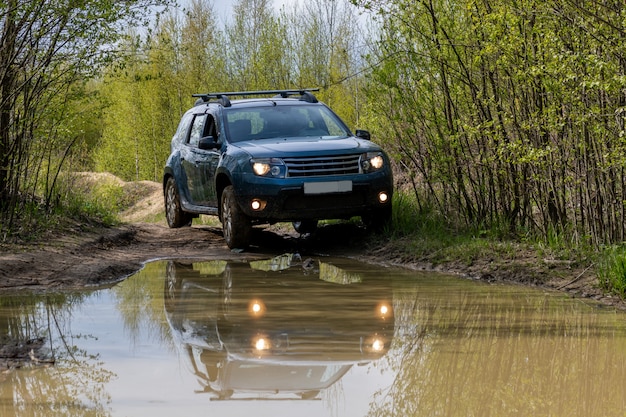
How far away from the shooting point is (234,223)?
11312 millimetres

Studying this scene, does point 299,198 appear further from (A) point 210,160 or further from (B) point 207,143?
(A) point 210,160

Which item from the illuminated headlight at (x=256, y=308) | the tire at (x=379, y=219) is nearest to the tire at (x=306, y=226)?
the tire at (x=379, y=219)

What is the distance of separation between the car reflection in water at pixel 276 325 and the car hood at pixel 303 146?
1.75 metres

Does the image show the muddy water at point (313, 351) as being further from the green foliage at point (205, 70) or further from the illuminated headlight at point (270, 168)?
the green foliage at point (205, 70)

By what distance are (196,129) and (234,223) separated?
256 cm

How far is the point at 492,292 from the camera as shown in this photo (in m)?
8.02

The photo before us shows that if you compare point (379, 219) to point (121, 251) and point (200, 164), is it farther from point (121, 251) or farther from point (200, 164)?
point (121, 251)

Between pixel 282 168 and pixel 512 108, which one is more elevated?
pixel 512 108

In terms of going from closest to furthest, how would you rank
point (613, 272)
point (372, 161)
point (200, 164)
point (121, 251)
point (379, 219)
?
point (613, 272)
point (372, 161)
point (379, 219)
point (121, 251)
point (200, 164)

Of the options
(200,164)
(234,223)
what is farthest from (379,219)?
(200,164)

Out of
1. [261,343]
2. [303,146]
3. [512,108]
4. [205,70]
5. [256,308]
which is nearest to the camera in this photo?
[261,343]

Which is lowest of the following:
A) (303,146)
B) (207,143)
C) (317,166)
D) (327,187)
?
(327,187)

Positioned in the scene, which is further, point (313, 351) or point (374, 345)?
point (374, 345)

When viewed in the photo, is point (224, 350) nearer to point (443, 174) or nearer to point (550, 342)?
point (550, 342)
